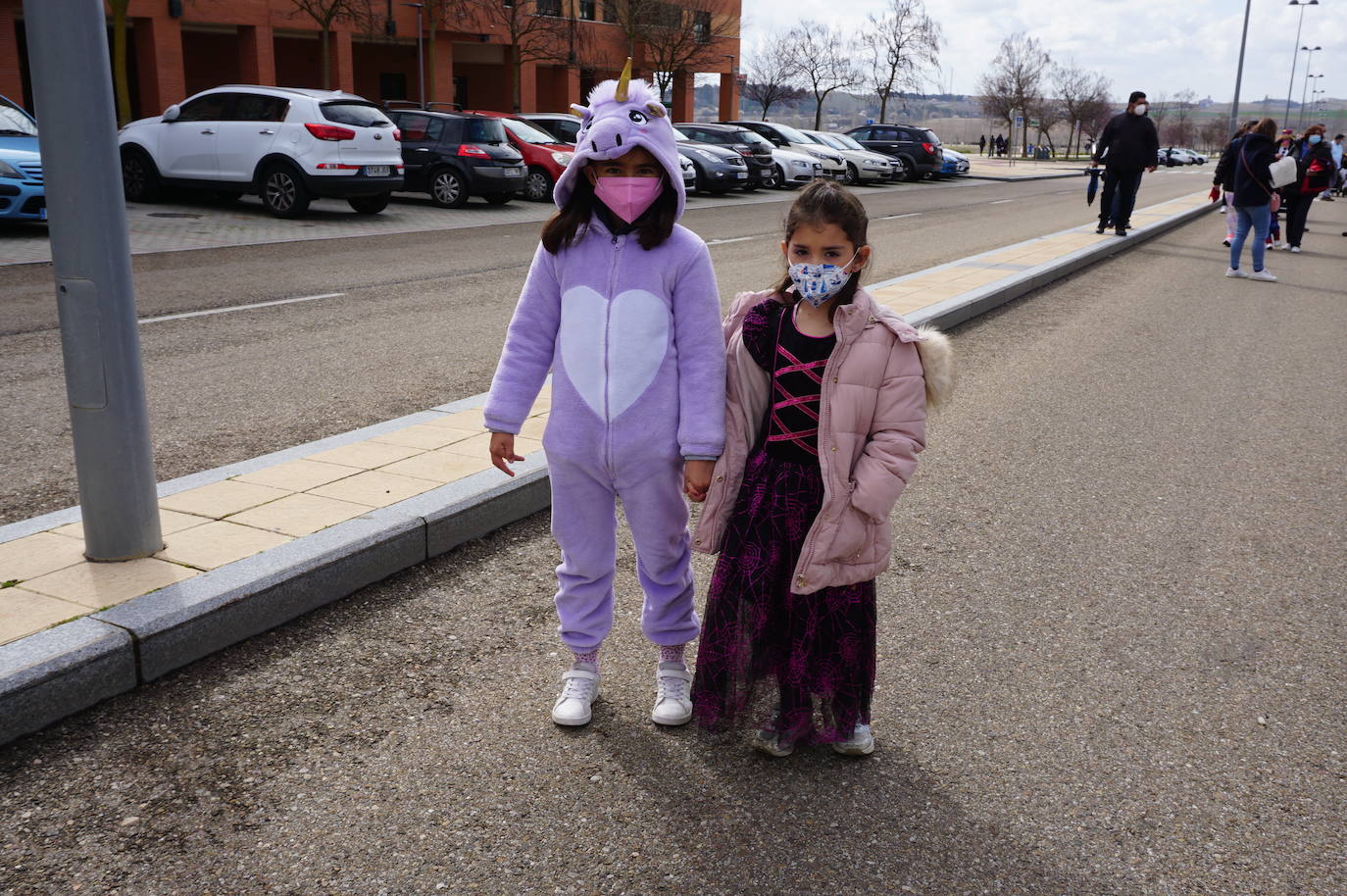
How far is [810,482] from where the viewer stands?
274 cm

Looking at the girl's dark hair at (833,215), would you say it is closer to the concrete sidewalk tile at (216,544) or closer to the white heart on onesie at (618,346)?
the white heart on onesie at (618,346)

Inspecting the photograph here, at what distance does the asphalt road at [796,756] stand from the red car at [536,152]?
1698cm

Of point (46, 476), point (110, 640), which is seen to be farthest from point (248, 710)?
point (46, 476)

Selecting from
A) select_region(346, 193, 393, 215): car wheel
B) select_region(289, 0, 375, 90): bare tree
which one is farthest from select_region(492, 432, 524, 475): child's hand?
select_region(289, 0, 375, 90): bare tree

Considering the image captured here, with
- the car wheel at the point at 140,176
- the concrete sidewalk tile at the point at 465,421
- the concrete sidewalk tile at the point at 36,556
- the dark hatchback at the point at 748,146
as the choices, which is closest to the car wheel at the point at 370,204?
the car wheel at the point at 140,176

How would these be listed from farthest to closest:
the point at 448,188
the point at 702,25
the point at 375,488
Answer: the point at 702,25 < the point at 448,188 < the point at 375,488

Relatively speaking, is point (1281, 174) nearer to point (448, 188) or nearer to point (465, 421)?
point (465, 421)

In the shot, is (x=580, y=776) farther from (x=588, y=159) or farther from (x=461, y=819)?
(x=588, y=159)

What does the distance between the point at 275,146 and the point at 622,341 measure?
14635 mm

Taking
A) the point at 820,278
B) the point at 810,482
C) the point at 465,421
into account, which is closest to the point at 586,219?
the point at 820,278

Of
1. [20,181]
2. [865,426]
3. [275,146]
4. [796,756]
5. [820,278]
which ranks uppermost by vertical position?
[275,146]

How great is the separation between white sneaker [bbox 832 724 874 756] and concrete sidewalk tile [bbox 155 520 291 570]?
193cm

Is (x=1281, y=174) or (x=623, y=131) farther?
(x=1281, y=174)

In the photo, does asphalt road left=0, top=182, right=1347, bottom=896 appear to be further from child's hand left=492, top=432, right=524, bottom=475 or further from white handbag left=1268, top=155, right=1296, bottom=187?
white handbag left=1268, top=155, right=1296, bottom=187
